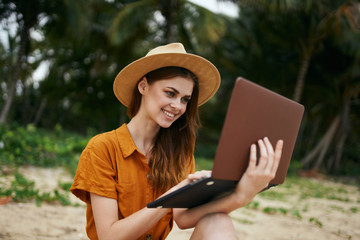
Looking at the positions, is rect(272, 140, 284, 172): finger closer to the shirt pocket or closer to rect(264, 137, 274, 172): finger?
rect(264, 137, 274, 172): finger

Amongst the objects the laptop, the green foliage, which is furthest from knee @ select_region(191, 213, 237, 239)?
the green foliage

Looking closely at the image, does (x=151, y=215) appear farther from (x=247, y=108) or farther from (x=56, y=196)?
(x=56, y=196)

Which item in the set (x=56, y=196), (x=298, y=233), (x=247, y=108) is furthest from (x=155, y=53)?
(x=298, y=233)

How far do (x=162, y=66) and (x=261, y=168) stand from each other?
2.75ft

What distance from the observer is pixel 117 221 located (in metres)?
1.51

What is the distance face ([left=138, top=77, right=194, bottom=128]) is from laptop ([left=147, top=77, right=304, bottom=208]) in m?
0.52

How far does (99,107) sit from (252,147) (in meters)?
14.7

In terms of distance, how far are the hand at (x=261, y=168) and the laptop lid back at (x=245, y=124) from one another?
0.03 m

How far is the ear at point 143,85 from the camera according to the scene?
182 cm

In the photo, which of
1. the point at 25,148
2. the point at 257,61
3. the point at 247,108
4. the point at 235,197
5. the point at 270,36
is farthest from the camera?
the point at 257,61

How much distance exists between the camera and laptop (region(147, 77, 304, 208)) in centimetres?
112

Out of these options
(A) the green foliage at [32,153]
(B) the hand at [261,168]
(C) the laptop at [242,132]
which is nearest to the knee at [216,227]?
(C) the laptop at [242,132]

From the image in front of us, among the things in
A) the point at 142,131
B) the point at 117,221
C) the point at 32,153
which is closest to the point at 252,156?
the point at 117,221

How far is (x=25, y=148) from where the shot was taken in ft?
18.7
